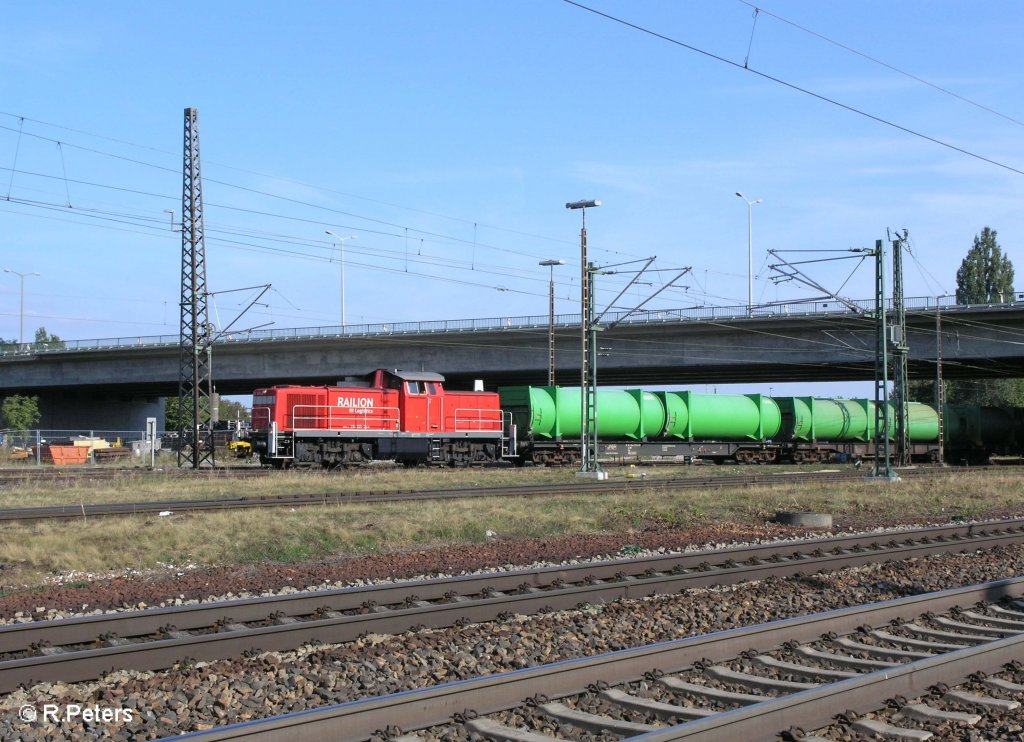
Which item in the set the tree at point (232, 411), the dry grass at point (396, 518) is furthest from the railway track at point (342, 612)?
the tree at point (232, 411)

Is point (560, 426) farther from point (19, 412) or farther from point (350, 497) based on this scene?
point (19, 412)

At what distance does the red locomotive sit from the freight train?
0.13 ft

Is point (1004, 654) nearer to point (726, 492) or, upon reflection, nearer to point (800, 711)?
point (800, 711)

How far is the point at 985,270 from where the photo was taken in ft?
310

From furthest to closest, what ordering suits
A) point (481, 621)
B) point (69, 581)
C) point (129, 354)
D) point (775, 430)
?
1. point (129, 354)
2. point (775, 430)
3. point (69, 581)
4. point (481, 621)

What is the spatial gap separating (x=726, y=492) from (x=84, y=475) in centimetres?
2033

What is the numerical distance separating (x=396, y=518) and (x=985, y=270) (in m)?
91.4

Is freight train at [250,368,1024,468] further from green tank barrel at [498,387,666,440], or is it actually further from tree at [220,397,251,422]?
tree at [220,397,251,422]

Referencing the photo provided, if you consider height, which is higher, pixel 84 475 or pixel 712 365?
pixel 712 365

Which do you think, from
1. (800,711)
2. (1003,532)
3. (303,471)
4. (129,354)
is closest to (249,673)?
(800,711)

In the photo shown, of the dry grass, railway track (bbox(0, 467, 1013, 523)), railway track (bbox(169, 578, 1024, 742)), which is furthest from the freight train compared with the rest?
railway track (bbox(169, 578, 1024, 742))

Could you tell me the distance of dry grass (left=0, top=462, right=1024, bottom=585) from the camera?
14500 millimetres

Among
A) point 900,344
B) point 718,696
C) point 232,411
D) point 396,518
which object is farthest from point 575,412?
point 232,411

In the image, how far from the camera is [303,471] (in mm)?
32781
